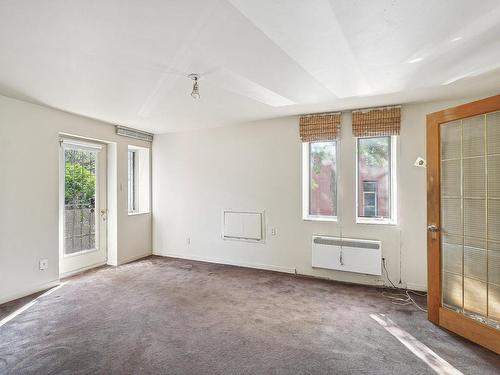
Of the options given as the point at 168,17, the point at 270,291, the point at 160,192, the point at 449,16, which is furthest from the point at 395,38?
the point at 160,192

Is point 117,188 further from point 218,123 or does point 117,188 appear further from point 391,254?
point 391,254

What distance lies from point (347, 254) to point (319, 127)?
1.83 metres

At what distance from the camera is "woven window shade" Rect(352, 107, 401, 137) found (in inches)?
138

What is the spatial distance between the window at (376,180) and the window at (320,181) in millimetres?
358

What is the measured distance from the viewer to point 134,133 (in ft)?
16.1

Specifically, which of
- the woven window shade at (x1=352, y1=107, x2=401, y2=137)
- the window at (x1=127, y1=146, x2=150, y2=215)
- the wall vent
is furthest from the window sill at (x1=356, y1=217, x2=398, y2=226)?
the window at (x1=127, y1=146, x2=150, y2=215)

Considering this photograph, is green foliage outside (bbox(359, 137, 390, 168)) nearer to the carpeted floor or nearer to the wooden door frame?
the wooden door frame

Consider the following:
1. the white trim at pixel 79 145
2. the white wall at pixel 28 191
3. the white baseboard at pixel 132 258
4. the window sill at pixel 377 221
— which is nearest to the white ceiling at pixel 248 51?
the white wall at pixel 28 191

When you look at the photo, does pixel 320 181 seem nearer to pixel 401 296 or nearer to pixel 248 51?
pixel 401 296

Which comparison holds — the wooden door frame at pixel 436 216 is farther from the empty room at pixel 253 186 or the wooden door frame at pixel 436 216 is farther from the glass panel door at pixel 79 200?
the glass panel door at pixel 79 200

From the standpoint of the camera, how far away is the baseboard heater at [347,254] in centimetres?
354

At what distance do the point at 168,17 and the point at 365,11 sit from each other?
1182 millimetres

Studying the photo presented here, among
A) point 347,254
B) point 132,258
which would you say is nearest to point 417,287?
point 347,254

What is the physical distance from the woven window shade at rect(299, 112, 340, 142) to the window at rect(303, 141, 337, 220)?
0.52 feet
